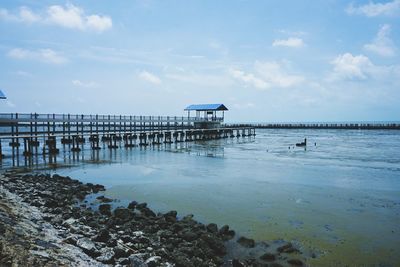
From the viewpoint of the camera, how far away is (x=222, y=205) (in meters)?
13.9

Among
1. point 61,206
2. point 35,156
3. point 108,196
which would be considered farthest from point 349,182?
point 35,156

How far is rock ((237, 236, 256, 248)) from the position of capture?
9445mm

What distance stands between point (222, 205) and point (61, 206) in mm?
6498

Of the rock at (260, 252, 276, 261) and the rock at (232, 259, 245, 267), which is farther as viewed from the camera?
the rock at (260, 252, 276, 261)

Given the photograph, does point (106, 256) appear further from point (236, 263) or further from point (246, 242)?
point (246, 242)

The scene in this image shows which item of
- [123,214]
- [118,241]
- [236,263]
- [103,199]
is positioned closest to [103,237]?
[118,241]

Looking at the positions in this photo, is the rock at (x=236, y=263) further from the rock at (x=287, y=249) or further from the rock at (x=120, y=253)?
the rock at (x=120, y=253)

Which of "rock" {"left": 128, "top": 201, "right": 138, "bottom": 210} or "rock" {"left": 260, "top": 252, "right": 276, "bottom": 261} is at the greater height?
"rock" {"left": 128, "top": 201, "right": 138, "bottom": 210}

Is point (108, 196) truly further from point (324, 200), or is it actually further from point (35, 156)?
point (35, 156)

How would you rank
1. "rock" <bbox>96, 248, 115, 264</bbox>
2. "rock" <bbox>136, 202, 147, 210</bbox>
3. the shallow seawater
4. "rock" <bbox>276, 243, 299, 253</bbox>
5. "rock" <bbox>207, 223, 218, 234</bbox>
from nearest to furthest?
1. "rock" <bbox>96, 248, 115, 264</bbox>
2. "rock" <bbox>276, 243, 299, 253</bbox>
3. the shallow seawater
4. "rock" <bbox>207, 223, 218, 234</bbox>
5. "rock" <bbox>136, 202, 147, 210</bbox>

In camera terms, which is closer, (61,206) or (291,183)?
(61,206)

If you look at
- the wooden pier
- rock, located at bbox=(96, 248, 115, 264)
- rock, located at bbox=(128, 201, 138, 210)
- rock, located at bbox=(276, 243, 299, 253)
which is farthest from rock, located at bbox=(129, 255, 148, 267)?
the wooden pier

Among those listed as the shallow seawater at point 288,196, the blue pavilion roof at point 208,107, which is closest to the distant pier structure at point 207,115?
the blue pavilion roof at point 208,107

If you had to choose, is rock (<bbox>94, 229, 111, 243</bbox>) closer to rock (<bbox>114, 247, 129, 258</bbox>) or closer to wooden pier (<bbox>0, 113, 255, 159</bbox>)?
rock (<bbox>114, 247, 129, 258</bbox>)
